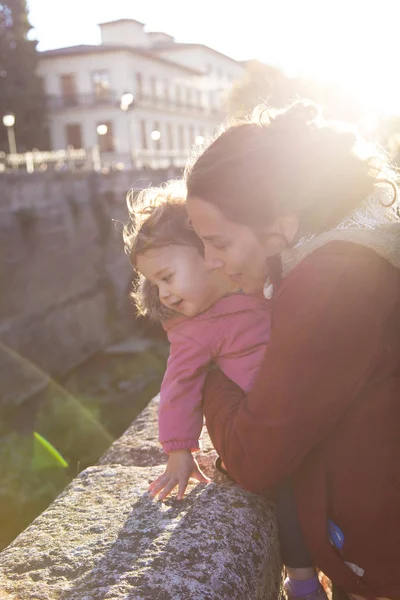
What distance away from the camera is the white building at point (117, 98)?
1403 inches

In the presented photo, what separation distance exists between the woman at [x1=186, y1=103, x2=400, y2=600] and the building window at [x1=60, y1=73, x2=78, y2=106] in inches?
1441

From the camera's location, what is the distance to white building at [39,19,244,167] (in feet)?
117

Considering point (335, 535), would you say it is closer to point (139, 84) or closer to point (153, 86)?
point (139, 84)

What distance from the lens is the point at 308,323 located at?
1233 mm

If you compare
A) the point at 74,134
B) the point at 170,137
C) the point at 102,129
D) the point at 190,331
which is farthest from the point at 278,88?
the point at 190,331

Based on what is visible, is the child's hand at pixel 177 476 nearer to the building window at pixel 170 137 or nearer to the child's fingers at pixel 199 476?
the child's fingers at pixel 199 476

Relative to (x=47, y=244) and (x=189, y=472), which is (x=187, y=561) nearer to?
(x=189, y=472)

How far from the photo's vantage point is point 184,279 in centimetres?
191

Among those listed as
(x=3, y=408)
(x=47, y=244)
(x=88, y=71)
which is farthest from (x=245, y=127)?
(x=88, y=71)

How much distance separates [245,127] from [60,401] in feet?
44.7

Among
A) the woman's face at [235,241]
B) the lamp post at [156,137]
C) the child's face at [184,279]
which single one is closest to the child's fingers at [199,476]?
the child's face at [184,279]

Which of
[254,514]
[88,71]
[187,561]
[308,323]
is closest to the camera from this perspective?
[308,323]

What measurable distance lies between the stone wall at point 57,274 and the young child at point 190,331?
39.1 ft

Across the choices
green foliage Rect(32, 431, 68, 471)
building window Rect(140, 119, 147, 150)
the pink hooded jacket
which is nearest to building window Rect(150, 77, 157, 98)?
building window Rect(140, 119, 147, 150)
